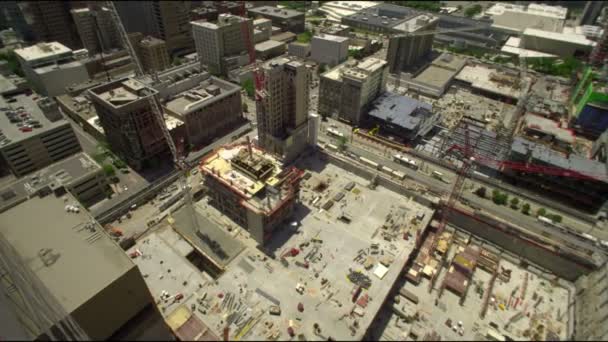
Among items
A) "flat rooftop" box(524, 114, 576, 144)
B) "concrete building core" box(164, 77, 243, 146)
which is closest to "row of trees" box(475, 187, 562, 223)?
"flat rooftop" box(524, 114, 576, 144)

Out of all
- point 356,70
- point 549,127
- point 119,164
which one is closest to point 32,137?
point 119,164

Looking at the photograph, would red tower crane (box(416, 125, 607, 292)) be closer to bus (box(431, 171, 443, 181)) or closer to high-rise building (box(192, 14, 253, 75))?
bus (box(431, 171, 443, 181))

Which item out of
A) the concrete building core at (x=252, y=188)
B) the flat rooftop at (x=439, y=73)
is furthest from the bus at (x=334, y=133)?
the flat rooftop at (x=439, y=73)

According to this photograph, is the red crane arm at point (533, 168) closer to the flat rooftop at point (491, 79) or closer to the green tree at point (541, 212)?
the green tree at point (541, 212)

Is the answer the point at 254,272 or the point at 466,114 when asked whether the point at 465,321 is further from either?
the point at 466,114

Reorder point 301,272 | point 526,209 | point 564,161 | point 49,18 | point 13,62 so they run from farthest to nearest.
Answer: point 49,18
point 13,62
point 564,161
point 526,209
point 301,272

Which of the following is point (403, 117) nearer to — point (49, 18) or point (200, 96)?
point (200, 96)

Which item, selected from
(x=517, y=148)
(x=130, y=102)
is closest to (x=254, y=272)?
(x=130, y=102)
